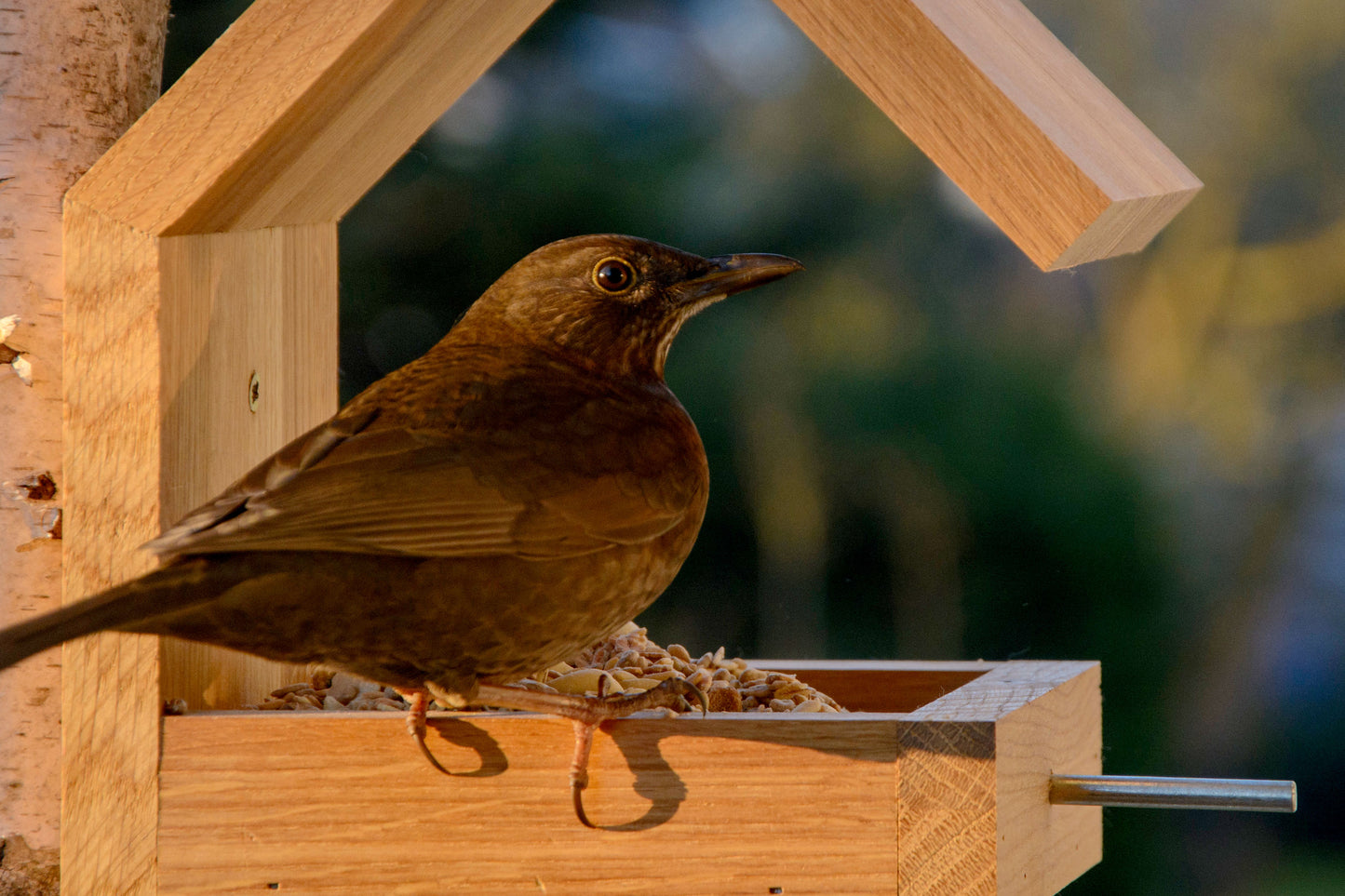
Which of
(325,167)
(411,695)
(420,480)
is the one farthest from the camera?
(325,167)

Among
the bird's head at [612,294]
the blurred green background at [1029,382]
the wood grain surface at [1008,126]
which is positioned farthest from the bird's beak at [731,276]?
the blurred green background at [1029,382]

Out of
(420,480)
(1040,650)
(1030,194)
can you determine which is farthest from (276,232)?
(1040,650)

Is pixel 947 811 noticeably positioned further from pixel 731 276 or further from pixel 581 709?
pixel 731 276

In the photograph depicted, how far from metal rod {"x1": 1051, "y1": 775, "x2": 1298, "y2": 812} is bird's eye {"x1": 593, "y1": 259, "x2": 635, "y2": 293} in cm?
86

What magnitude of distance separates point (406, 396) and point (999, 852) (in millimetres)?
845

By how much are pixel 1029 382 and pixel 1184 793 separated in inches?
108

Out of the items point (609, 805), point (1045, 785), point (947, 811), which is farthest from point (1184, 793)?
point (609, 805)

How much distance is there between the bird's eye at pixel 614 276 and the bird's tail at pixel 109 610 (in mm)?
739

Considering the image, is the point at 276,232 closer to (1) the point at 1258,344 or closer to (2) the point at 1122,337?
(2) the point at 1122,337

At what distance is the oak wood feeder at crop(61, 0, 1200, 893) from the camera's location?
155 cm

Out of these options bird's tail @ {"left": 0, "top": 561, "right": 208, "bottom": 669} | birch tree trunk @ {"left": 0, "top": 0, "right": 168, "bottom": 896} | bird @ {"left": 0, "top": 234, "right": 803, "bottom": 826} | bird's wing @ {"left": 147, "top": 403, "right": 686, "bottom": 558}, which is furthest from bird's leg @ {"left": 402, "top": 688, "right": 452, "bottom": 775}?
birch tree trunk @ {"left": 0, "top": 0, "right": 168, "bottom": 896}

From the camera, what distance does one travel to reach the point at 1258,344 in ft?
13.5

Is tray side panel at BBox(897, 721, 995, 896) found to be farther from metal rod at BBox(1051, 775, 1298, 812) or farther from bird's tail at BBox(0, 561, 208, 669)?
bird's tail at BBox(0, 561, 208, 669)

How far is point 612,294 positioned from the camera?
1967 millimetres
